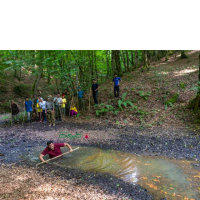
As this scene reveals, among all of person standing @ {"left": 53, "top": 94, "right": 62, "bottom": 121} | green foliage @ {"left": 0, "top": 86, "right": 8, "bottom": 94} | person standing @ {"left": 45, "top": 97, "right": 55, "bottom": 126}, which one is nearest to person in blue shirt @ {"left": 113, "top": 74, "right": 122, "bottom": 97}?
person standing @ {"left": 53, "top": 94, "right": 62, "bottom": 121}

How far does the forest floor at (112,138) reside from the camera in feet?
16.2

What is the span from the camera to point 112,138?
9312mm

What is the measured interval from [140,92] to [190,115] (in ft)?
15.1

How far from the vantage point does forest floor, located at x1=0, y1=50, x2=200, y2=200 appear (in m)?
4.95

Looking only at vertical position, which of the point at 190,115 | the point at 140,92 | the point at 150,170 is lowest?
the point at 150,170

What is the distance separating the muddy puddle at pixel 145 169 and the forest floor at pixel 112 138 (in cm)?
38

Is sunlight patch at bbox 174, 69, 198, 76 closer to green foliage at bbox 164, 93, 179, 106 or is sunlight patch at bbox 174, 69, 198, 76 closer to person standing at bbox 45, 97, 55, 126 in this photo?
green foliage at bbox 164, 93, 179, 106

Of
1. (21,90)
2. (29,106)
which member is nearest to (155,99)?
(29,106)

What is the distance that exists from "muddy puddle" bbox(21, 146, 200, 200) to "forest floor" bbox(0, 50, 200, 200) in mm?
380

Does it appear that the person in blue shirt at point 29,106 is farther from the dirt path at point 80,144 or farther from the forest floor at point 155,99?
the forest floor at point 155,99

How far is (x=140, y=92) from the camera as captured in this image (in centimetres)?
1455
